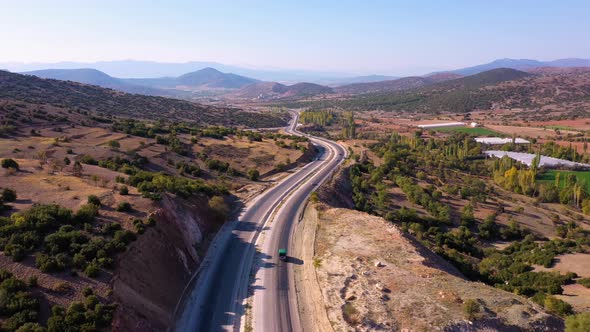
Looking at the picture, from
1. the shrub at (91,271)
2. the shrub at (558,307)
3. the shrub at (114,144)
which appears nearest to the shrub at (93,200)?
the shrub at (91,271)

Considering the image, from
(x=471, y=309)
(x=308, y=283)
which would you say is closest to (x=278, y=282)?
(x=308, y=283)

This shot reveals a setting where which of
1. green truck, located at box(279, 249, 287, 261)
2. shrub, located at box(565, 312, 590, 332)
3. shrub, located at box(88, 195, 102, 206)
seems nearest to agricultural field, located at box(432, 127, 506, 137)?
shrub, located at box(565, 312, 590, 332)

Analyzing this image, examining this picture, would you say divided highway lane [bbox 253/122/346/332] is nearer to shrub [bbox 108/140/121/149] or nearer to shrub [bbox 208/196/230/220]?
shrub [bbox 208/196/230/220]

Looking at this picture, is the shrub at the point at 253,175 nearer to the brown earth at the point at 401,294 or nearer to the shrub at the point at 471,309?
the brown earth at the point at 401,294

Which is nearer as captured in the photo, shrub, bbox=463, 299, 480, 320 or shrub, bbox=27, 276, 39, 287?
shrub, bbox=27, 276, 39, 287

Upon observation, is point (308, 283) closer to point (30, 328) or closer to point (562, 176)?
point (30, 328)

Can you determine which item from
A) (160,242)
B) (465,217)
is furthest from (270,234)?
(465,217)

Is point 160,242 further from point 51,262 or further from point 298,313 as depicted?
point 298,313
